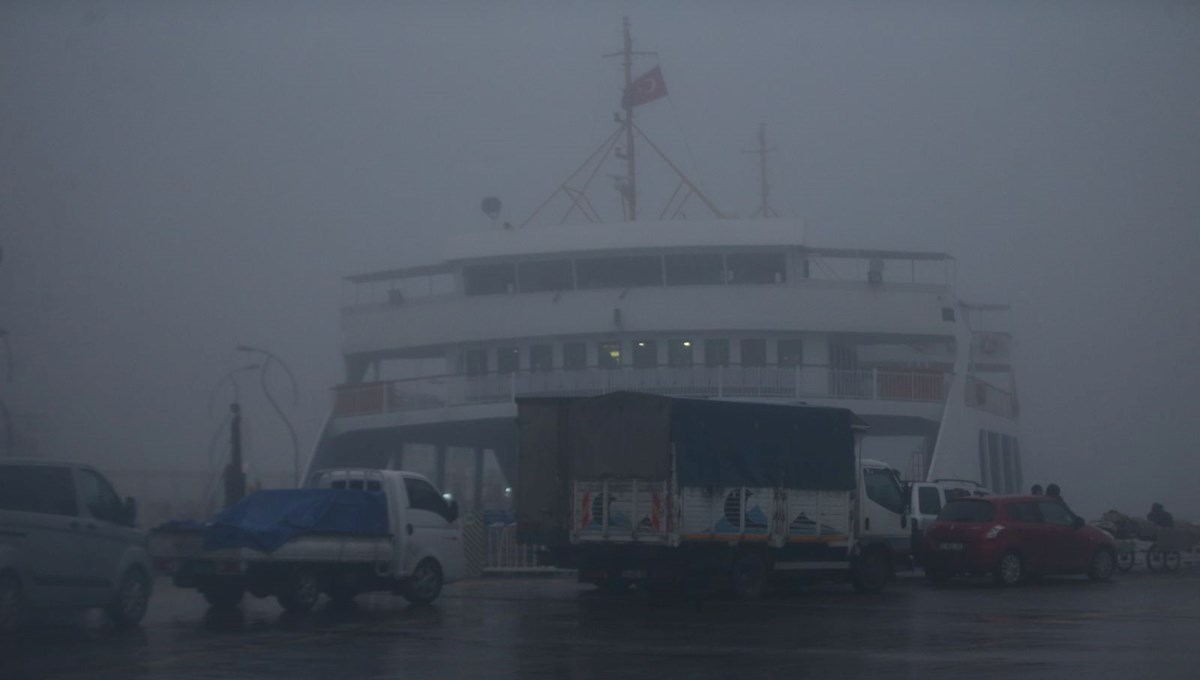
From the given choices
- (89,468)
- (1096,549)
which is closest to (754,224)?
(1096,549)

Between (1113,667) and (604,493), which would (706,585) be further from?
(1113,667)

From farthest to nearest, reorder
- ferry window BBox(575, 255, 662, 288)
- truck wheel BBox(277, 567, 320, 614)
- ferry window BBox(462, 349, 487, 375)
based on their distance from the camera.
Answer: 1. ferry window BBox(462, 349, 487, 375)
2. ferry window BBox(575, 255, 662, 288)
3. truck wheel BBox(277, 567, 320, 614)

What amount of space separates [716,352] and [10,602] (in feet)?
62.9

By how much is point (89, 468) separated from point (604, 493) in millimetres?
6732

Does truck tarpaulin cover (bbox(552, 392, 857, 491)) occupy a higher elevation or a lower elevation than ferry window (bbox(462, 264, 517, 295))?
lower

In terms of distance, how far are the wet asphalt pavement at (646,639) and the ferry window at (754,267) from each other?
40.3 ft

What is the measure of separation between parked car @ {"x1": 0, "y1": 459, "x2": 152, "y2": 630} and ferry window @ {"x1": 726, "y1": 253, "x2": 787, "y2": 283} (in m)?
17.9

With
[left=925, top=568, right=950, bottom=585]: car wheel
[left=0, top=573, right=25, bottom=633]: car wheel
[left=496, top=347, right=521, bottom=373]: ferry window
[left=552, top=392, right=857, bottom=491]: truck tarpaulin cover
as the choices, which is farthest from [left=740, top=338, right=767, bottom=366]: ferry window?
[left=0, top=573, right=25, bottom=633]: car wheel

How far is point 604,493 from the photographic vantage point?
18125mm

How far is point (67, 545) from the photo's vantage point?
13.8 metres

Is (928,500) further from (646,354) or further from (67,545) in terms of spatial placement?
(67,545)

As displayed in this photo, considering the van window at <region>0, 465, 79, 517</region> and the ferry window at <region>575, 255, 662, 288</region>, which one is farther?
the ferry window at <region>575, 255, 662, 288</region>

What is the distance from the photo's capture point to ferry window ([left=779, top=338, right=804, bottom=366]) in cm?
3042

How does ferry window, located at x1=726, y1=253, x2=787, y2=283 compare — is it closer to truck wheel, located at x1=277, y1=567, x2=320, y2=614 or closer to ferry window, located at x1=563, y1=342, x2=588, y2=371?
ferry window, located at x1=563, y1=342, x2=588, y2=371
